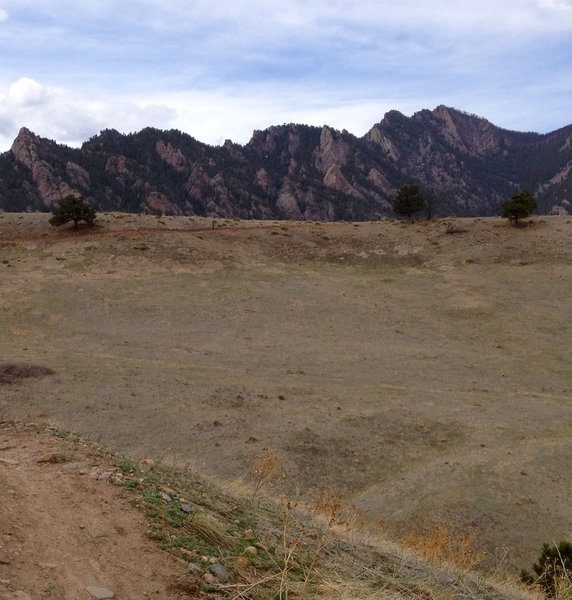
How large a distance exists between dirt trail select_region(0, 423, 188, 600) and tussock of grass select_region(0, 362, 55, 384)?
1654cm

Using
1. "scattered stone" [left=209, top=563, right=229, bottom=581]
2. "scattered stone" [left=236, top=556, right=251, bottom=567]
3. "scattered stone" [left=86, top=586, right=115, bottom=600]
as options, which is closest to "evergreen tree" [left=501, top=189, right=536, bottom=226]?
"scattered stone" [left=236, top=556, right=251, bottom=567]

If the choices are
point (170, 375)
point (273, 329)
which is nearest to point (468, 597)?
point (170, 375)

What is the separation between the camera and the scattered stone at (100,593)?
4.33 meters

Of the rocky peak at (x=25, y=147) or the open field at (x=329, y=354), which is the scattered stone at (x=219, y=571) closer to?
the open field at (x=329, y=354)

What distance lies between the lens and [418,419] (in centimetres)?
2086

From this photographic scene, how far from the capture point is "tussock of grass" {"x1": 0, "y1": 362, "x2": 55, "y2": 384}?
21.6 m

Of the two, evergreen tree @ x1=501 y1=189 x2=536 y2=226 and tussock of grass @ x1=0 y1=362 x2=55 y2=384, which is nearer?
tussock of grass @ x1=0 y1=362 x2=55 y2=384

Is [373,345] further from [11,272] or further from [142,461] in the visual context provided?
[11,272]

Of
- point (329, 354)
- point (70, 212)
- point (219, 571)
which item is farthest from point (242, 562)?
point (70, 212)

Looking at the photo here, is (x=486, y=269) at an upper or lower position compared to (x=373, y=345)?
upper

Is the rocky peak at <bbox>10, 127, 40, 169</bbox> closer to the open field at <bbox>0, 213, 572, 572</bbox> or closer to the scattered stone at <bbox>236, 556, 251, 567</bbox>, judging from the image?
the open field at <bbox>0, 213, 572, 572</bbox>

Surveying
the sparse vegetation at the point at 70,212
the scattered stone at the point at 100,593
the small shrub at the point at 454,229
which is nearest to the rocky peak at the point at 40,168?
the sparse vegetation at the point at 70,212

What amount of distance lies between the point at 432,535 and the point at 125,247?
41.9m

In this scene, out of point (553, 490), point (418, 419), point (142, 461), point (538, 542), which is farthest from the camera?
point (418, 419)
